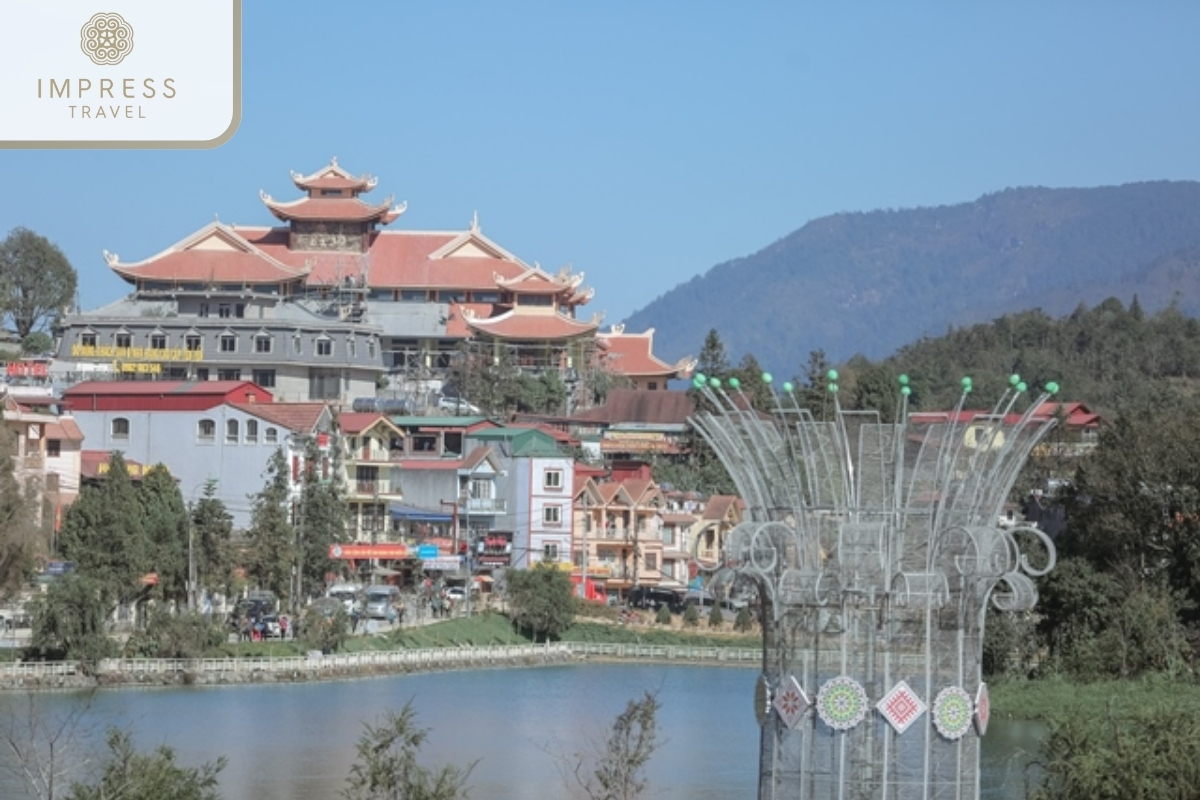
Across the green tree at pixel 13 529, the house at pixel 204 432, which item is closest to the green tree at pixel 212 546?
the green tree at pixel 13 529

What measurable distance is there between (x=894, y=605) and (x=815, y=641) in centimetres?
61

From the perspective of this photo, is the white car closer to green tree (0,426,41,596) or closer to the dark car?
the dark car

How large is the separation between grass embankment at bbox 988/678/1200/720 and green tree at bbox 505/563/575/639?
50.7 ft

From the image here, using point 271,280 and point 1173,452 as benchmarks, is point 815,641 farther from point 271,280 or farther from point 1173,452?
point 271,280

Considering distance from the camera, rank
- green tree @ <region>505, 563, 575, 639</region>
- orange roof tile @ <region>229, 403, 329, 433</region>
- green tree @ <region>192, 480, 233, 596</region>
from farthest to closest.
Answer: orange roof tile @ <region>229, 403, 329, 433</region>
green tree @ <region>505, 563, 575, 639</region>
green tree @ <region>192, 480, 233, 596</region>

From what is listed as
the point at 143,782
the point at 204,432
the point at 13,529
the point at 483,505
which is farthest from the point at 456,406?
the point at 143,782

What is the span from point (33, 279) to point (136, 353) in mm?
9253

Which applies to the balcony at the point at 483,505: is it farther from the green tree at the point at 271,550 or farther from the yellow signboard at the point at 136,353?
the yellow signboard at the point at 136,353

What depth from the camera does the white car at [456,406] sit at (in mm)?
64000

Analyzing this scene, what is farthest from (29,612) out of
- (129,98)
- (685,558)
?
(129,98)

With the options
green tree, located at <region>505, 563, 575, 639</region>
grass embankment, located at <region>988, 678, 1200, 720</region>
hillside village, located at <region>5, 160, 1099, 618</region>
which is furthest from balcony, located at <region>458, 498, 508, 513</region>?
grass embankment, located at <region>988, 678, 1200, 720</region>

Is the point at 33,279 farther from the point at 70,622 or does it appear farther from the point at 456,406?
the point at 70,622

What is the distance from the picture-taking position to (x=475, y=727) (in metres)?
33.6

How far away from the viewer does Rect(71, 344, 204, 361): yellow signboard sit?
6444 centimetres
